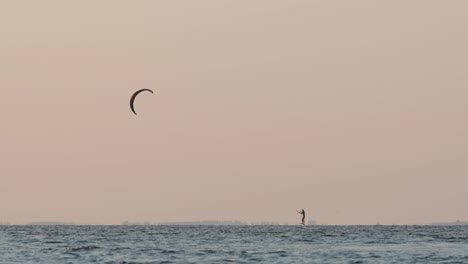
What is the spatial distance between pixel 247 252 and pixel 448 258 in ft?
54.2

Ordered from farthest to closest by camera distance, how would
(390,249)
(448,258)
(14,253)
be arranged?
(390,249)
(14,253)
(448,258)

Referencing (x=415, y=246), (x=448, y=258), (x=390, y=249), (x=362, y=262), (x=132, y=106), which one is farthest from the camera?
(x=132, y=106)

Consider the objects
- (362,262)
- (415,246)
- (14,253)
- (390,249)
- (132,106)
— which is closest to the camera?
(362,262)

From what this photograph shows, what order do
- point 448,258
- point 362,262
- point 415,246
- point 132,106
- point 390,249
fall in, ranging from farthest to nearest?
1. point 132,106
2. point 415,246
3. point 390,249
4. point 448,258
5. point 362,262

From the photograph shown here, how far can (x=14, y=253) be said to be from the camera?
8612 centimetres

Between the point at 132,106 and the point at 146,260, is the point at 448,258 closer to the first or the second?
the point at 146,260

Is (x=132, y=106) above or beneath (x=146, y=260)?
above

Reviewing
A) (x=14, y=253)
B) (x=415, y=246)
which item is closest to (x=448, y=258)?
(x=415, y=246)

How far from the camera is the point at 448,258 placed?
77812 millimetres

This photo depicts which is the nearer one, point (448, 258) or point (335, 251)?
point (448, 258)

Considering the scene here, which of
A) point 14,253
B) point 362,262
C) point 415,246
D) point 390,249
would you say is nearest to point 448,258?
point 362,262

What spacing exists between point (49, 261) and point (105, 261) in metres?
3.64

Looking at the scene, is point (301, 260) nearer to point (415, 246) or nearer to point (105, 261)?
point (105, 261)

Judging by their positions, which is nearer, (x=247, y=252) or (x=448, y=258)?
(x=448, y=258)
